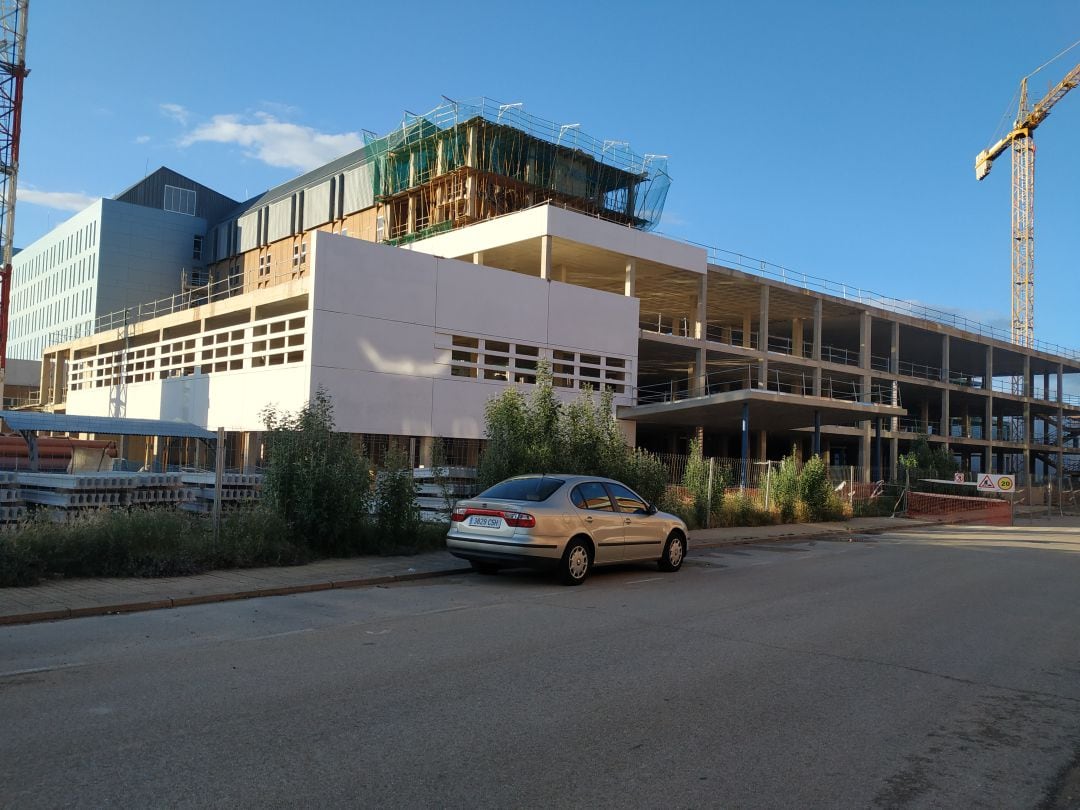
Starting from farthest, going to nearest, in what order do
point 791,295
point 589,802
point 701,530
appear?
1. point 791,295
2. point 701,530
3. point 589,802

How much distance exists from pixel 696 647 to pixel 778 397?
2161 cm

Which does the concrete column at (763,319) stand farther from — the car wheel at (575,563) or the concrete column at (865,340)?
the car wheel at (575,563)

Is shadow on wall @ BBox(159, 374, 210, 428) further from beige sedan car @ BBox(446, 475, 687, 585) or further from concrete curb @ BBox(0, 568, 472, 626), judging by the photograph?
beige sedan car @ BBox(446, 475, 687, 585)

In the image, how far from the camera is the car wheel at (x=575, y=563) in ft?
39.1

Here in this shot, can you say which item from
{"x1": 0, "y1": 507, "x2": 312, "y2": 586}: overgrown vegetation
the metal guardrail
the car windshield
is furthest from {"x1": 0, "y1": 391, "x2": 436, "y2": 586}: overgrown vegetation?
the metal guardrail

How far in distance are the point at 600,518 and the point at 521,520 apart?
4.59ft

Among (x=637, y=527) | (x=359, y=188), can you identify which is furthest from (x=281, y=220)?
(x=637, y=527)

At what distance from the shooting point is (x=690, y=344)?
4009 cm

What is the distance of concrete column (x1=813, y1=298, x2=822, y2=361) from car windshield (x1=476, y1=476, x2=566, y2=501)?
124ft

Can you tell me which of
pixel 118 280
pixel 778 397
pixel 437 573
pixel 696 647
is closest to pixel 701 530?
pixel 778 397

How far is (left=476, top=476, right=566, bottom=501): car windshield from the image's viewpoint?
481 inches

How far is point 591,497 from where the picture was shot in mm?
12648

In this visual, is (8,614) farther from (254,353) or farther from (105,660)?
(254,353)

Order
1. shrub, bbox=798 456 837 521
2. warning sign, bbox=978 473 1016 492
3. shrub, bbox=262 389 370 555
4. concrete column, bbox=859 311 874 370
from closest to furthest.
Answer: shrub, bbox=262 389 370 555 < shrub, bbox=798 456 837 521 < warning sign, bbox=978 473 1016 492 < concrete column, bbox=859 311 874 370
